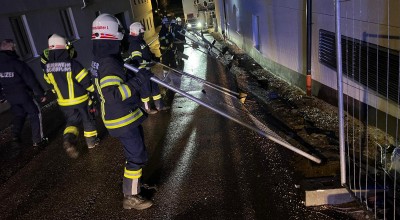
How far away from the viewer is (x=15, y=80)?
227 inches

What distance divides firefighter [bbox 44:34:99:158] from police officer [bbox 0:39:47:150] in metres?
0.79

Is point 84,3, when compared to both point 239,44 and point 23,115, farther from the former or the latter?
point 23,115

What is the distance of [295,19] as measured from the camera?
8273 millimetres

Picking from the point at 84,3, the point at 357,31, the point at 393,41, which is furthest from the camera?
the point at 84,3

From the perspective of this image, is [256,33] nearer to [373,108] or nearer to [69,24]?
[69,24]

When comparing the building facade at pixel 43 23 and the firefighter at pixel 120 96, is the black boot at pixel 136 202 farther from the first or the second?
the building facade at pixel 43 23

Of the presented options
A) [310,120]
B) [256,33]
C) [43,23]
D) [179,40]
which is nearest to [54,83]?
[310,120]

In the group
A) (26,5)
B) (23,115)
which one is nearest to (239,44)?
(26,5)

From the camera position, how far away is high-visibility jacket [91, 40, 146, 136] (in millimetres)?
3393

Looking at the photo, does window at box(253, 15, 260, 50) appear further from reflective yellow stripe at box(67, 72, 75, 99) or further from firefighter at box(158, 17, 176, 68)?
reflective yellow stripe at box(67, 72, 75, 99)

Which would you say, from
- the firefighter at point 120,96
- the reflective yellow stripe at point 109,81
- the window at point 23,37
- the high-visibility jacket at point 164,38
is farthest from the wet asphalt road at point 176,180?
the high-visibility jacket at point 164,38

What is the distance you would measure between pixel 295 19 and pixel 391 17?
386cm

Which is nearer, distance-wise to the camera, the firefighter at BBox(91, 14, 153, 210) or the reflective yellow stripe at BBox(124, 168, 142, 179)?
the firefighter at BBox(91, 14, 153, 210)

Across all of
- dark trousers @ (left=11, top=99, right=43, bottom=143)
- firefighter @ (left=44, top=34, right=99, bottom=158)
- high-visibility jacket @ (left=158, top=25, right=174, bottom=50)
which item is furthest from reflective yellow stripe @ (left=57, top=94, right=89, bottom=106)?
high-visibility jacket @ (left=158, top=25, right=174, bottom=50)
